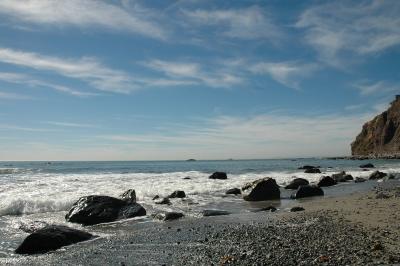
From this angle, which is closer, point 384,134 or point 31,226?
point 31,226

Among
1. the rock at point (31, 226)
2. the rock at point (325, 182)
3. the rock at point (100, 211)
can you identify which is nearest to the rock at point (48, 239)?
the rock at point (31, 226)

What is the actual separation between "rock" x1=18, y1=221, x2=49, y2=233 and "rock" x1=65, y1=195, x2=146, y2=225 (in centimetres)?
136

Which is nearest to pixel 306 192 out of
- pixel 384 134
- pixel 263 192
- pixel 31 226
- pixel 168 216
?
pixel 263 192

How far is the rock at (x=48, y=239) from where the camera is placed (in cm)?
1070

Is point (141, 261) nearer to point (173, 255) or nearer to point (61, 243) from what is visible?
point (173, 255)

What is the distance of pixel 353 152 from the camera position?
484 ft

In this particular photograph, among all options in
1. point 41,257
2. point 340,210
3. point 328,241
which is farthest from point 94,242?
point 340,210

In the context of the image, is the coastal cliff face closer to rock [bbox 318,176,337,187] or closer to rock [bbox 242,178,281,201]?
rock [bbox 318,176,337,187]

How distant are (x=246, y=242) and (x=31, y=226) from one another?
796 cm

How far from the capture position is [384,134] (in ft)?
408

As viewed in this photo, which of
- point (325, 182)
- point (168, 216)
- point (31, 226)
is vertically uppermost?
point (325, 182)

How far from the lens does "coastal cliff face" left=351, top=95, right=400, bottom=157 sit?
393 ft

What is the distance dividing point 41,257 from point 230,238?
193 inches

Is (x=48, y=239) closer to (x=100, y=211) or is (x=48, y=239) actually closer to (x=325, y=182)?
(x=100, y=211)
